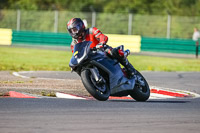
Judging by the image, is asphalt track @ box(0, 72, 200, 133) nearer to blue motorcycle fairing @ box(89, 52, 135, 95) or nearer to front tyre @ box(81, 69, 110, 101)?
front tyre @ box(81, 69, 110, 101)

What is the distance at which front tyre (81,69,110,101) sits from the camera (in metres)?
7.95

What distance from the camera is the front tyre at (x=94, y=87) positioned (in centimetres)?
795

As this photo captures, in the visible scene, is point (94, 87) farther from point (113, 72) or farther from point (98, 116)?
point (98, 116)

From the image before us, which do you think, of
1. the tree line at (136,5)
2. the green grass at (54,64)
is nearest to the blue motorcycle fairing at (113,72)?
the green grass at (54,64)

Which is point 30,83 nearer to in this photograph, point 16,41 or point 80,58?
point 80,58

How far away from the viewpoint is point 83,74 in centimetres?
805

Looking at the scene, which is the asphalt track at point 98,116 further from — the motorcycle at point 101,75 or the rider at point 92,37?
the rider at point 92,37

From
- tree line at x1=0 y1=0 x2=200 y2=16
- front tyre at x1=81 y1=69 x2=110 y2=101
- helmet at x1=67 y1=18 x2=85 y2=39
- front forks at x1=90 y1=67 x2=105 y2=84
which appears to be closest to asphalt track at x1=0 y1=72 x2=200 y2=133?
front tyre at x1=81 y1=69 x2=110 y2=101

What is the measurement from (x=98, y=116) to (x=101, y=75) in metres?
1.66

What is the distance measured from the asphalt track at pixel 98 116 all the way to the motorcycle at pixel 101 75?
213 mm

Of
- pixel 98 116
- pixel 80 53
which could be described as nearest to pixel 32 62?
pixel 80 53

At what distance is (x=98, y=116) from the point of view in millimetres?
6867

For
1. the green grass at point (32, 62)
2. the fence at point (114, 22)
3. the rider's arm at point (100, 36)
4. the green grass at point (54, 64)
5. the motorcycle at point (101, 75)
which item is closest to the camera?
the motorcycle at point (101, 75)

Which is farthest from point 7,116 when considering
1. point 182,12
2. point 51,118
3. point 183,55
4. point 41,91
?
point 182,12
